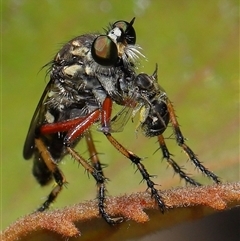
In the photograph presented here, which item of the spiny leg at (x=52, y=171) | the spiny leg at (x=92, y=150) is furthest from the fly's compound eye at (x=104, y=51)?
the spiny leg at (x=52, y=171)

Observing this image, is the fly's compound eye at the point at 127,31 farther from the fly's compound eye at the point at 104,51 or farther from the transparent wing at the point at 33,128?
the transparent wing at the point at 33,128

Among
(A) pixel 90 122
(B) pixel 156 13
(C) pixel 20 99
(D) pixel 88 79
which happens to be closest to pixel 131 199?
(A) pixel 90 122

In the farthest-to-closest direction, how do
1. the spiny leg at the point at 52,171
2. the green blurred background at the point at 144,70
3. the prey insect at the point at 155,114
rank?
1. the spiny leg at the point at 52,171
2. the green blurred background at the point at 144,70
3. the prey insect at the point at 155,114

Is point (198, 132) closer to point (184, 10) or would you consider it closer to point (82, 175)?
point (82, 175)

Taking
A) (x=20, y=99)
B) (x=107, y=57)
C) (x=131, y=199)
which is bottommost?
(x=131, y=199)

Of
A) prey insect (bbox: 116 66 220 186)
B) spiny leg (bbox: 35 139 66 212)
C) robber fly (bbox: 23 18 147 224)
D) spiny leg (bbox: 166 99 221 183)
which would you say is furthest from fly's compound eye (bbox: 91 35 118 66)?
spiny leg (bbox: 35 139 66 212)

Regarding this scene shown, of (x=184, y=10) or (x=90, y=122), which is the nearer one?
(x=90, y=122)

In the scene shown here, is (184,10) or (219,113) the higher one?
(184,10)

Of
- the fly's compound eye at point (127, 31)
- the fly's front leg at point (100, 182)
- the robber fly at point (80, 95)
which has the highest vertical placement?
the fly's compound eye at point (127, 31)
